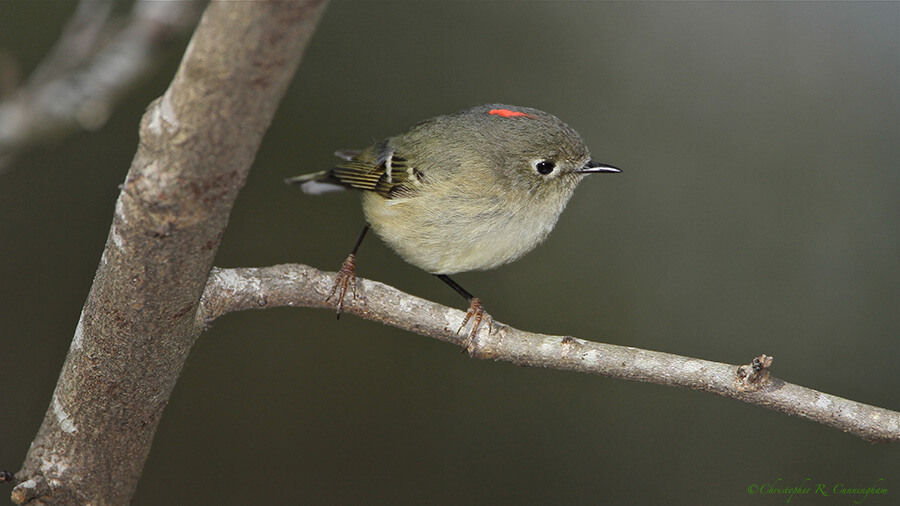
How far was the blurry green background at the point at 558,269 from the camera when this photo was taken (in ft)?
12.9

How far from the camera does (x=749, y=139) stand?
16.6ft

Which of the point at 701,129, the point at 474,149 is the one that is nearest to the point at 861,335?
the point at 701,129

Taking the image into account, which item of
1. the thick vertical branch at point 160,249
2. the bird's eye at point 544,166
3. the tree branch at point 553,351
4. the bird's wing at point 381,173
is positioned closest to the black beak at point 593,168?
the bird's eye at point 544,166

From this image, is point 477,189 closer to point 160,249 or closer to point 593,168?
point 593,168

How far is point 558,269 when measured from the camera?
4836 mm

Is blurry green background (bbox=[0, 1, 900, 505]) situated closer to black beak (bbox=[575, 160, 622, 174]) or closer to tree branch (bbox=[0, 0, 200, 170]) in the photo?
black beak (bbox=[575, 160, 622, 174])

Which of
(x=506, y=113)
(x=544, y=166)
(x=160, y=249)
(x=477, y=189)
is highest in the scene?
(x=506, y=113)

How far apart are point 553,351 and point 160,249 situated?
1198 mm

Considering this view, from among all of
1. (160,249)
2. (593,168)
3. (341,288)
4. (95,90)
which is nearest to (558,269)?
(593,168)

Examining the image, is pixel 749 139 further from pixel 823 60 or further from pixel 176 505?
pixel 176 505

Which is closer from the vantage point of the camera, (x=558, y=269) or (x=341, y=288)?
(x=341, y=288)

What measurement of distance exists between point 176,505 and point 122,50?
3.30 meters

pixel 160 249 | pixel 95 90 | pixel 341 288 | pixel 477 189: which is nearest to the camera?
pixel 95 90

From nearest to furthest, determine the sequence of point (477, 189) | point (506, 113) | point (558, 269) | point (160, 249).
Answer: point (160, 249) < point (477, 189) < point (506, 113) < point (558, 269)
